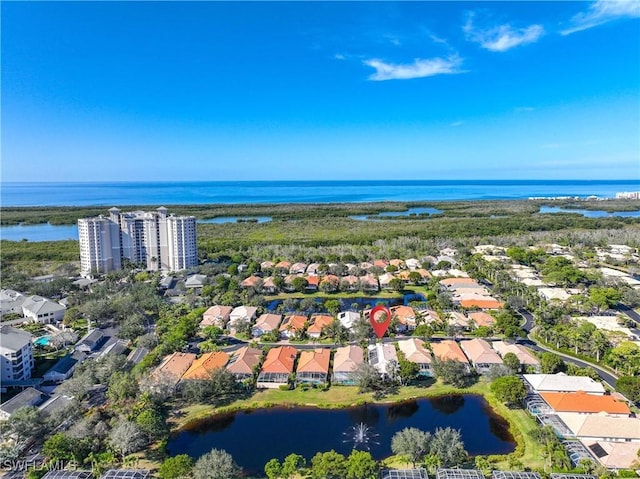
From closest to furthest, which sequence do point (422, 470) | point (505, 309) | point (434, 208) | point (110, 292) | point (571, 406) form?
point (422, 470)
point (571, 406)
point (505, 309)
point (110, 292)
point (434, 208)

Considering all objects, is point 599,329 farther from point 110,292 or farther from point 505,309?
point 110,292

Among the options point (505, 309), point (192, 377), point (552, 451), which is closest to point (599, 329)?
point (505, 309)

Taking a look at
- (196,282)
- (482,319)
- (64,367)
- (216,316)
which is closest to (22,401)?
(64,367)

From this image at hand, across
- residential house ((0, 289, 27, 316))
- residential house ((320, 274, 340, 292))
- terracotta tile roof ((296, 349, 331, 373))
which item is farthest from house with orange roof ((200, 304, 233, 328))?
residential house ((0, 289, 27, 316))

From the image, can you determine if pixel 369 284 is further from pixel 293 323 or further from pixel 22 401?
pixel 22 401

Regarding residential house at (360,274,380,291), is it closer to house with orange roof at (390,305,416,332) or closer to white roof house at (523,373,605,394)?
house with orange roof at (390,305,416,332)

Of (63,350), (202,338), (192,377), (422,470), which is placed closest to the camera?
(422,470)
